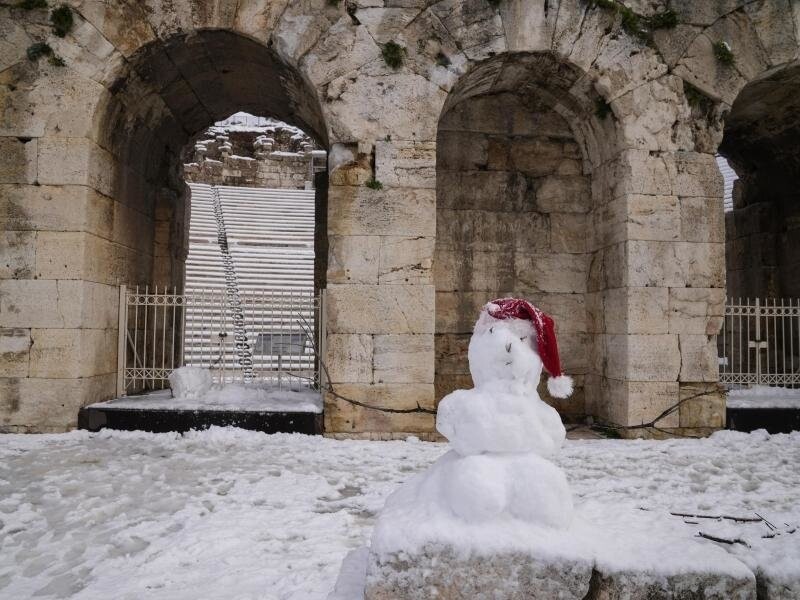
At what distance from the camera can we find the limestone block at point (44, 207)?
19.8 ft

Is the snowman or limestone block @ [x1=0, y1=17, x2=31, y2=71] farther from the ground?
limestone block @ [x1=0, y1=17, x2=31, y2=71]

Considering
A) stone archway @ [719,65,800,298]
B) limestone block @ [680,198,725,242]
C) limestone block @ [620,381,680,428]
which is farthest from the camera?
stone archway @ [719,65,800,298]

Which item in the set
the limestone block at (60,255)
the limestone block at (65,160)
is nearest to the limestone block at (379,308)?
the limestone block at (60,255)

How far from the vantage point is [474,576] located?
6.81 ft

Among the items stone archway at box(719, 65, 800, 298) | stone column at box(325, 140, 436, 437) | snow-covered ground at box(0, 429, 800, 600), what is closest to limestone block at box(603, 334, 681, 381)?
snow-covered ground at box(0, 429, 800, 600)

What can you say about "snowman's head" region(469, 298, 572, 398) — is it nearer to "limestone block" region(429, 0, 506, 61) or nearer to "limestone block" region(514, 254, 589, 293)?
"limestone block" region(429, 0, 506, 61)

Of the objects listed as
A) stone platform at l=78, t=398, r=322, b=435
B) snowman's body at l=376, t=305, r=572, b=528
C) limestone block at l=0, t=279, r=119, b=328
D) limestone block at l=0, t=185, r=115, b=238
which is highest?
limestone block at l=0, t=185, r=115, b=238

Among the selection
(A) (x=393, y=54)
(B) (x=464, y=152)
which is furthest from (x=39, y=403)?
(B) (x=464, y=152)

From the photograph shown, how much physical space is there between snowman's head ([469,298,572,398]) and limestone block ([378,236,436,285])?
3558 millimetres

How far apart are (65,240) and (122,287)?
1.00 meters

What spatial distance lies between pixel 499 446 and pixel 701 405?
506cm

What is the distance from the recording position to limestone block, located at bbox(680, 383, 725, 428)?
20.8 ft

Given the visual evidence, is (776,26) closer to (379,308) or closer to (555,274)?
(555,274)

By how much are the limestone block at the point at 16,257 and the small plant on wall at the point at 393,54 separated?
4.30m
